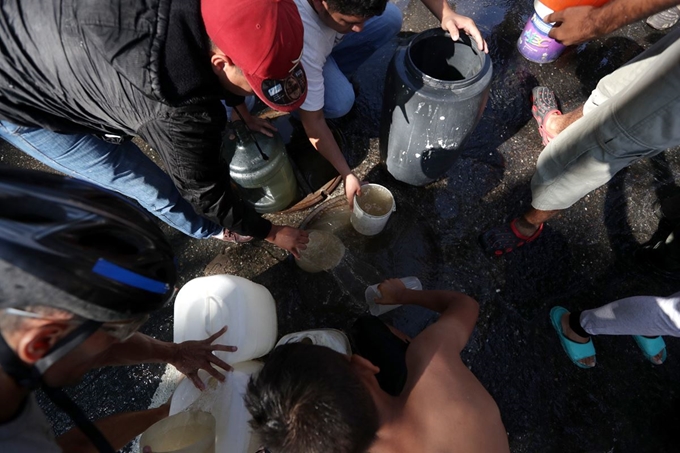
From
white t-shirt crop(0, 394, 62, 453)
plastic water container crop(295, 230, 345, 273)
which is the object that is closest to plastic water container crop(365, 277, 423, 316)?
plastic water container crop(295, 230, 345, 273)

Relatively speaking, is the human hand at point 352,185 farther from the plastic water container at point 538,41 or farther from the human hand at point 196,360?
the plastic water container at point 538,41

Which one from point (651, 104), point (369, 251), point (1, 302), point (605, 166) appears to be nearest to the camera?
point (1, 302)

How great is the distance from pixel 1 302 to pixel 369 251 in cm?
202

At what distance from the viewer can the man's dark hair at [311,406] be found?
1147 mm

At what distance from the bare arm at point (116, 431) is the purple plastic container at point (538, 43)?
366 cm

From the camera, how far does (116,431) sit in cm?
156

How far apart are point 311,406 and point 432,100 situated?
5.01 ft

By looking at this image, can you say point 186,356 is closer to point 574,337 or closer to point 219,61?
point 219,61

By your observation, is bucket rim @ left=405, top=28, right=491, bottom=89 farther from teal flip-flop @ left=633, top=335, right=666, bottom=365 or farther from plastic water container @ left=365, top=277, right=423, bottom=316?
teal flip-flop @ left=633, top=335, right=666, bottom=365

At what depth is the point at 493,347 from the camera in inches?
91.9

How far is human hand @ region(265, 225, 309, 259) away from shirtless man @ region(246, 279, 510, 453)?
2.80ft

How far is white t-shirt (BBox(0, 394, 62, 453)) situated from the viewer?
2.99 feet

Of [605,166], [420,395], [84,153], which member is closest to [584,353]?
[605,166]

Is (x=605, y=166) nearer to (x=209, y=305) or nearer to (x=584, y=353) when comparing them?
(x=584, y=353)
